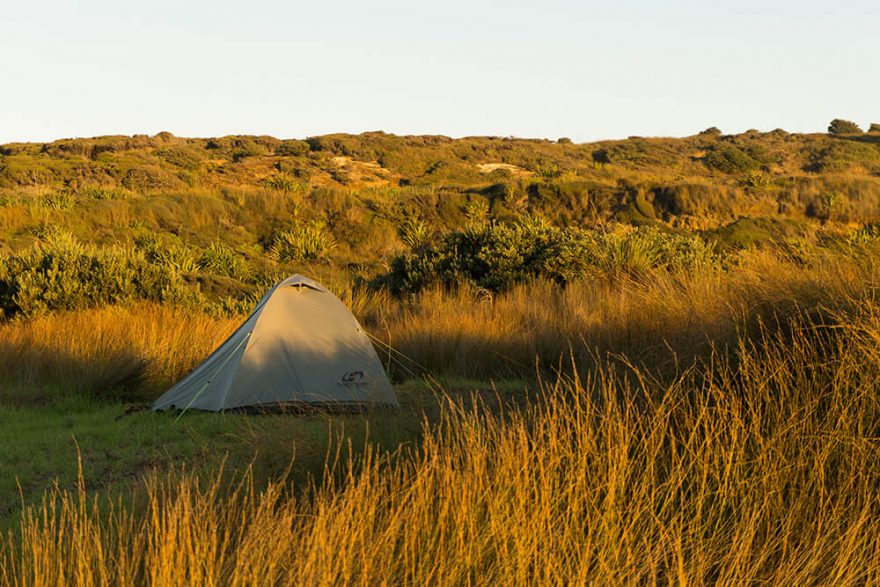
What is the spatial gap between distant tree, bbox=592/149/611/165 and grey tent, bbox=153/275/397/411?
45.1 meters

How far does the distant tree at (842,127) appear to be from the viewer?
208 feet

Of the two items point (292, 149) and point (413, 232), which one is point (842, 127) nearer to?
point (292, 149)

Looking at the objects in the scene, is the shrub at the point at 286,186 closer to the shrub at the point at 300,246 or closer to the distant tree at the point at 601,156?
the shrub at the point at 300,246

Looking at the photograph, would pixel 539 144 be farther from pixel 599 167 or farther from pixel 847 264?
pixel 847 264

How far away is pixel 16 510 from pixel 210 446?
187 centimetres

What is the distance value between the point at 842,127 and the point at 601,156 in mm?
21442

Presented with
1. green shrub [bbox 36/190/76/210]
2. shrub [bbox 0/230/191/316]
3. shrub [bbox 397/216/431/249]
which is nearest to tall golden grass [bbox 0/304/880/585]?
shrub [bbox 0/230/191/316]

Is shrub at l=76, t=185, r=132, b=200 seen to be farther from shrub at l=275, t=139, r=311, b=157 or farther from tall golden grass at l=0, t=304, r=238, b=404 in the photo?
shrub at l=275, t=139, r=311, b=157

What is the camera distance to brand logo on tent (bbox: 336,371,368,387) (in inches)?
358

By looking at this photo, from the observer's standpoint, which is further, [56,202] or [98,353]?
[56,202]

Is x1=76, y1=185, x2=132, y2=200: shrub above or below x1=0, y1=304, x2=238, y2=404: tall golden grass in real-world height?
above

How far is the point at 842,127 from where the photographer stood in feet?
209

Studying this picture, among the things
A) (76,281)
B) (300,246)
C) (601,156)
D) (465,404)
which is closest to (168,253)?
(300,246)

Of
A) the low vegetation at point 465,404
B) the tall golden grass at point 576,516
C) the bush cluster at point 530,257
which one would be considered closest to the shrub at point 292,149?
the low vegetation at point 465,404
